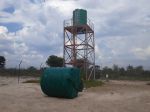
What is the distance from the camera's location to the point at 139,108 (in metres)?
14.5

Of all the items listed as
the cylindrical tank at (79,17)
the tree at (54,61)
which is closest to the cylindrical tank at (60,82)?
the cylindrical tank at (79,17)

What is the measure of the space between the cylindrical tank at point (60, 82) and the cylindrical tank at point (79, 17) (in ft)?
75.3

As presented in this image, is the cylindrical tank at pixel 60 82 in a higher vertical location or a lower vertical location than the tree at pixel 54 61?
lower

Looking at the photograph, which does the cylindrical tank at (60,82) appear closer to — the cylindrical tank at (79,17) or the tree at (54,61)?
the cylindrical tank at (79,17)

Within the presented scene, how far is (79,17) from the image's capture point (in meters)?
41.6

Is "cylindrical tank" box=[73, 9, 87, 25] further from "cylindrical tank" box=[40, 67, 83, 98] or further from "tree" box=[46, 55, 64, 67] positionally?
"tree" box=[46, 55, 64, 67]

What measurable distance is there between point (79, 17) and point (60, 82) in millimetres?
23919

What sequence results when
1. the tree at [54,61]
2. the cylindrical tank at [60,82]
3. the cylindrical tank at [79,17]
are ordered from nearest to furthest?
the cylindrical tank at [60,82], the cylindrical tank at [79,17], the tree at [54,61]

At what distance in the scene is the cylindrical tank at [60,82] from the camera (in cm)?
1853

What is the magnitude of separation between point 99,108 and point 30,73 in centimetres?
5686

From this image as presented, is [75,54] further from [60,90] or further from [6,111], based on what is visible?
[6,111]

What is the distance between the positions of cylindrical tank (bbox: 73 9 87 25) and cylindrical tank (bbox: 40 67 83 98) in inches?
904

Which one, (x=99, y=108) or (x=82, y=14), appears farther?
(x=82, y=14)

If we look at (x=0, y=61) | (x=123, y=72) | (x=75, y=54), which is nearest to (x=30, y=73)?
(x=0, y=61)
